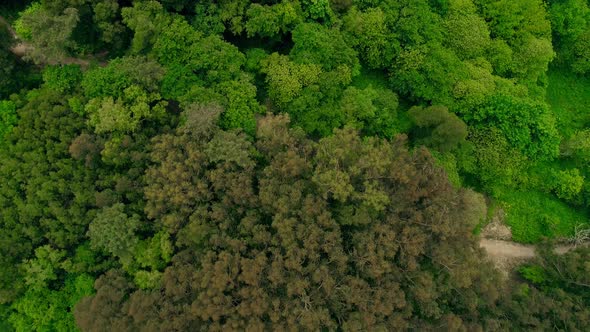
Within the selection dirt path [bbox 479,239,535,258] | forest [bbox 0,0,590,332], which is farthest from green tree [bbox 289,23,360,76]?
dirt path [bbox 479,239,535,258]

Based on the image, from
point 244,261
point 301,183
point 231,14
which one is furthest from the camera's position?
point 231,14

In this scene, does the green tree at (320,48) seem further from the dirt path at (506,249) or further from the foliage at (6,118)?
the foliage at (6,118)

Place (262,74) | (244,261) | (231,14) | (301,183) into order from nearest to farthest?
(244,261) < (301,183) < (231,14) < (262,74)

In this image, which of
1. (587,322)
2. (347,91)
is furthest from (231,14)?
(587,322)

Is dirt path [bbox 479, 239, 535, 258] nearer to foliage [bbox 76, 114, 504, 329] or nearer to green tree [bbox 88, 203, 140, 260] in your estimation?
foliage [bbox 76, 114, 504, 329]

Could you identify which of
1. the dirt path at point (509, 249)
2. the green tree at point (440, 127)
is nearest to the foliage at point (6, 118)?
the green tree at point (440, 127)

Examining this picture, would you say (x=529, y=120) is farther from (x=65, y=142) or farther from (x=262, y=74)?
(x=65, y=142)

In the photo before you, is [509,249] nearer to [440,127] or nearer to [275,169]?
[440,127]
